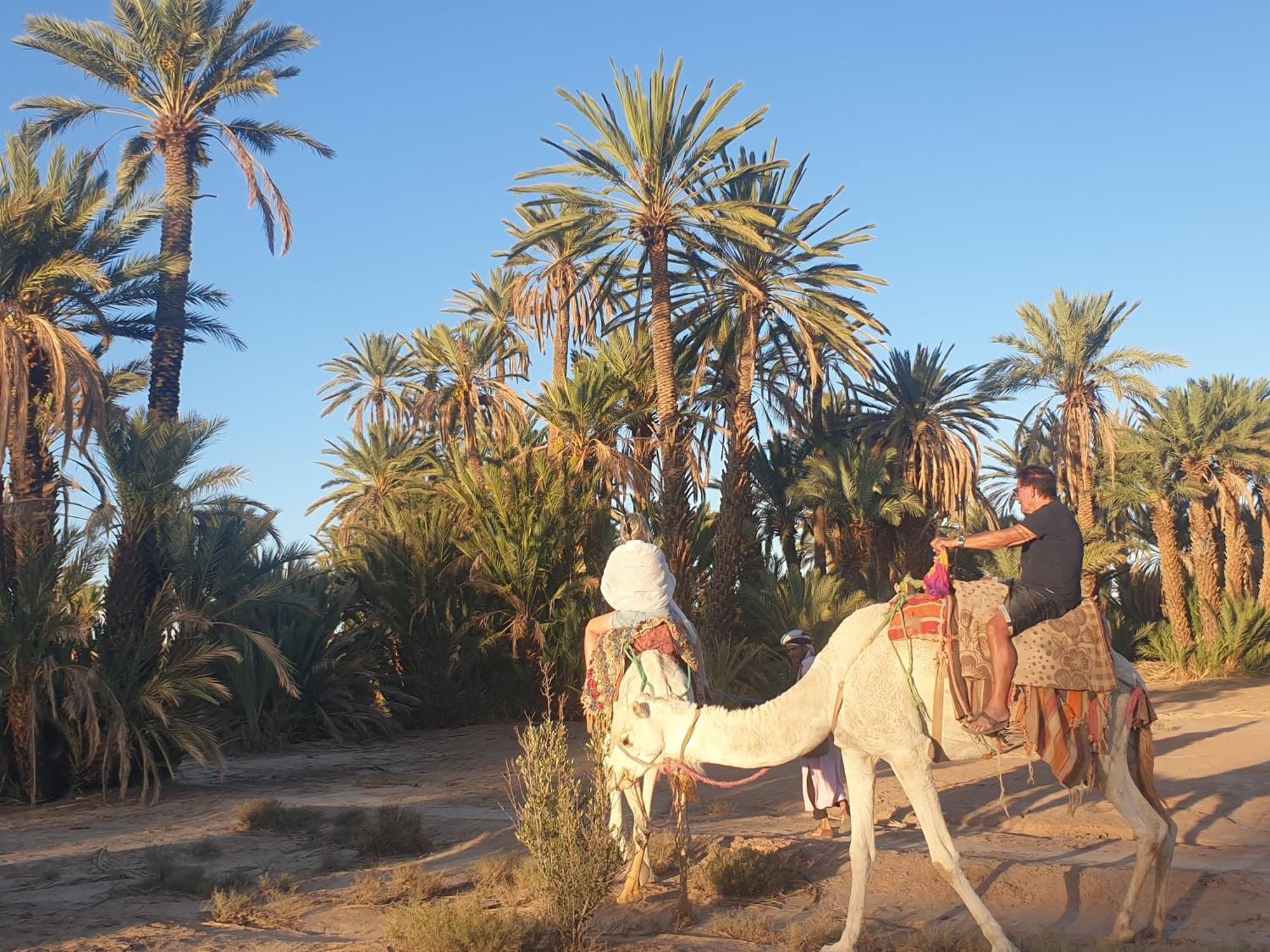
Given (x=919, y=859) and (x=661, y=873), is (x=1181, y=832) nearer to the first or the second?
(x=919, y=859)

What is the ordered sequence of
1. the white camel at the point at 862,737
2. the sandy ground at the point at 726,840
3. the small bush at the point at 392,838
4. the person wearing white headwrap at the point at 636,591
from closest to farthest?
the white camel at the point at 862,737 → the sandy ground at the point at 726,840 → the person wearing white headwrap at the point at 636,591 → the small bush at the point at 392,838

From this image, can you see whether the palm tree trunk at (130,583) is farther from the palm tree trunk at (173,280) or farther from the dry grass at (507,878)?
the dry grass at (507,878)

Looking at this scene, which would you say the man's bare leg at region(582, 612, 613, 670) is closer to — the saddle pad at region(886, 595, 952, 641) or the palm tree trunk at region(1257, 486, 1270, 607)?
the saddle pad at region(886, 595, 952, 641)

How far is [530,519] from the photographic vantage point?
62.2 feet

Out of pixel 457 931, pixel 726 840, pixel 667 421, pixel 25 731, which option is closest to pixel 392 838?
pixel 726 840

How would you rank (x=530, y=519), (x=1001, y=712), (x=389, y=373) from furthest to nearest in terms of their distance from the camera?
(x=389, y=373)
(x=530, y=519)
(x=1001, y=712)

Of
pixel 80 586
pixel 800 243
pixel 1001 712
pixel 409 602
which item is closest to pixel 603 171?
pixel 800 243

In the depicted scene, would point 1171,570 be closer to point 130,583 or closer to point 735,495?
point 735,495

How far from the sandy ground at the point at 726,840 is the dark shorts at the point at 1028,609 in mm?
1726

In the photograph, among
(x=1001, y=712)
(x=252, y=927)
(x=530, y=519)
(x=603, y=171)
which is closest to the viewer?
(x=1001, y=712)

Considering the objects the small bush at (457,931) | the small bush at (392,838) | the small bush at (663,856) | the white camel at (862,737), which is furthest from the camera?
the small bush at (392,838)

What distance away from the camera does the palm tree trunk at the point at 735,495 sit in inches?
837

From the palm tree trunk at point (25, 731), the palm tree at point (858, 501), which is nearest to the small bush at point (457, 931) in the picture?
the palm tree trunk at point (25, 731)

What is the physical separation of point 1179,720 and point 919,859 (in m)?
11.4
